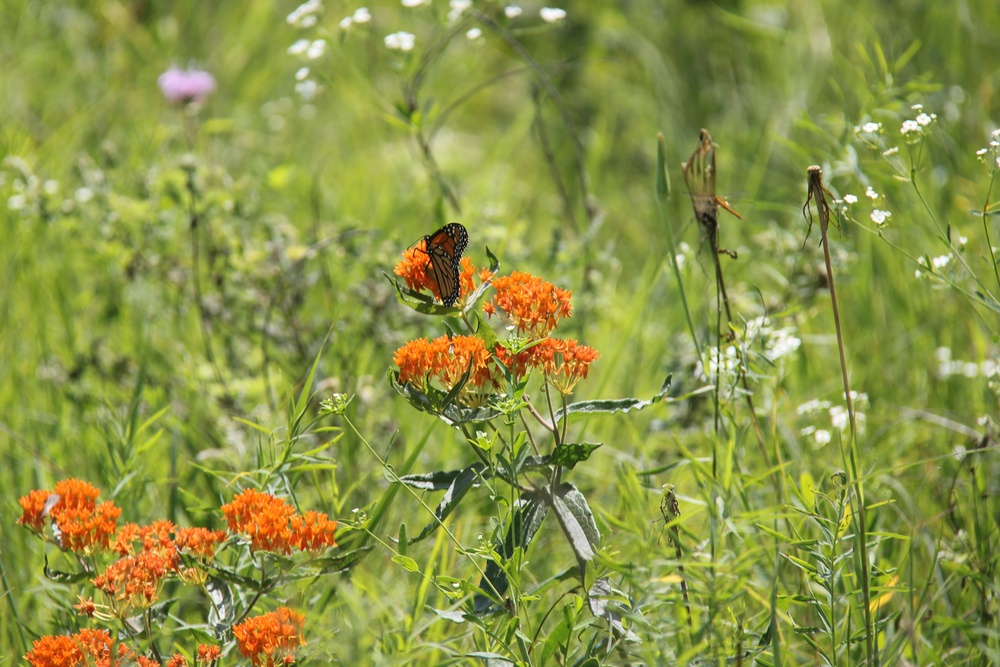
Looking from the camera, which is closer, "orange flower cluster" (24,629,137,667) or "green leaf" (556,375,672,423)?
"orange flower cluster" (24,629,137,667)

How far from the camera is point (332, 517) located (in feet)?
6.38

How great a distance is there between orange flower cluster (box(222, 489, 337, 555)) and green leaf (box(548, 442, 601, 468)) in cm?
39

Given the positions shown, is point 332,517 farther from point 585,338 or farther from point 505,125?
point 505,125

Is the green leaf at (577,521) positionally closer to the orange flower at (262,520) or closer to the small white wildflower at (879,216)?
the orange flower at (262,520)

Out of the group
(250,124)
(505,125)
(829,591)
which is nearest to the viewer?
(829,591)

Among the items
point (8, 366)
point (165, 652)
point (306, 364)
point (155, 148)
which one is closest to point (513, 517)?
point (165, 652)

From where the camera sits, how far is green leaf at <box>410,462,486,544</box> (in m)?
1.49

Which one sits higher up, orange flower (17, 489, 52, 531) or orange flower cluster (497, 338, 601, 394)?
orange flower cluster (497, 338, 601, 394)

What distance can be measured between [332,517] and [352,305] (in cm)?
138

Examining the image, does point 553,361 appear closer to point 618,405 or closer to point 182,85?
point 618,405

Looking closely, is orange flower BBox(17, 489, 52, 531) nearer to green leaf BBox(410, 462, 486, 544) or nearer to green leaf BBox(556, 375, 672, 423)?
green leaf BBox(410, 462, 486, 544)

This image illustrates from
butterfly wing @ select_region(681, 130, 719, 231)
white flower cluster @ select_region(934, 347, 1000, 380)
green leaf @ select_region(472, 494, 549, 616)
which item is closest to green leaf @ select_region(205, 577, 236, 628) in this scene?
green leaf @ select_region(472, 494, 549, 616)

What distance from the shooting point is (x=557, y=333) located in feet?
9.94

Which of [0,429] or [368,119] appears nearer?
[0,429]
